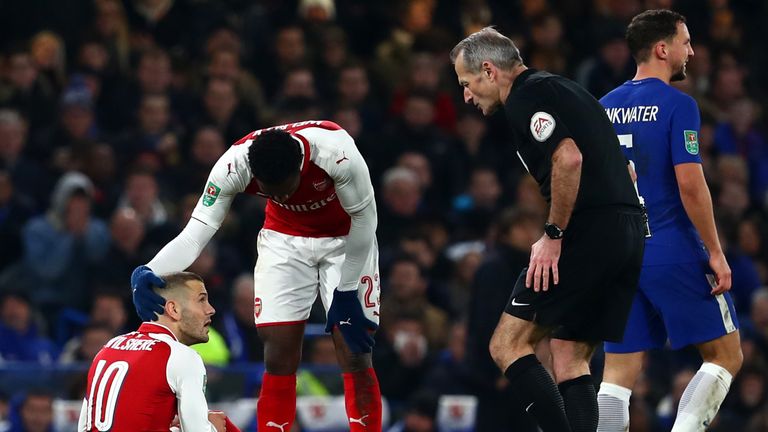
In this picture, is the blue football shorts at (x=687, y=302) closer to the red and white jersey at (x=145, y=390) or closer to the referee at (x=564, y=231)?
the referee at (x=564, y=231)

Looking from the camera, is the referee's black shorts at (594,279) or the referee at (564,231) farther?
the referee's black shorts at (594,279)

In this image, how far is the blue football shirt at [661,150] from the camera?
729 centimetres

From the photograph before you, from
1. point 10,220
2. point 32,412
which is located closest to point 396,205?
point 10,220

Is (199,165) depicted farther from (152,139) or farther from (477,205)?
(477,205)

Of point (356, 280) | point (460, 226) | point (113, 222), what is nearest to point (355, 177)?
point (356, 280)

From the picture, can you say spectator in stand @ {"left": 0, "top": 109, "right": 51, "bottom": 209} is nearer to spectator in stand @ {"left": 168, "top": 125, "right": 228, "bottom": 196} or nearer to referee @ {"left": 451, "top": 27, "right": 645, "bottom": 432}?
spectator in stand @ {"left": 168, "top": 125, "right": 228, "bottom": 196}

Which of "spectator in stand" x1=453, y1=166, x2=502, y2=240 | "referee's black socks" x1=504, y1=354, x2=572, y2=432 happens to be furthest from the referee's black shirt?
"spectator in stand" x1=453, y1=166, x2=502, y2=240

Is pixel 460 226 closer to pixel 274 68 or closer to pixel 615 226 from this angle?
pixel 274 68

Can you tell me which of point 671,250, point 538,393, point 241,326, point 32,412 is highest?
point 671,250

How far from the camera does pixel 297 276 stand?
26.4ft

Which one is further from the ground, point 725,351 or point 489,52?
point 489,52

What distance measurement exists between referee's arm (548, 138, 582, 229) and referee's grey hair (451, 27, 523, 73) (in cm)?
54

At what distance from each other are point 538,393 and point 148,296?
1914 millimetres

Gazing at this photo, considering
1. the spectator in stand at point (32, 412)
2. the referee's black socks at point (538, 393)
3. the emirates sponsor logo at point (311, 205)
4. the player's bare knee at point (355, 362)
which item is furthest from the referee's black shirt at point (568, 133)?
the spectator in stand at point (32, 412)
